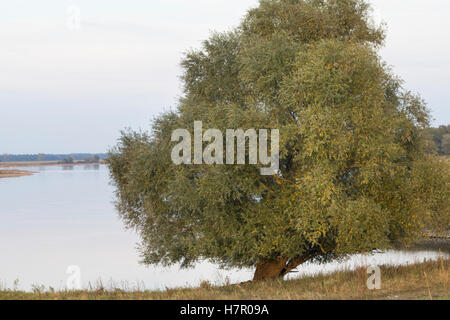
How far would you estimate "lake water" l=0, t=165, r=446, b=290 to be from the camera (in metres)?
35.5

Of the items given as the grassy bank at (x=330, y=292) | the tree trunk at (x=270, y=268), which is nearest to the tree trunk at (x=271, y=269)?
the tree trunk at (x=270, y=268)

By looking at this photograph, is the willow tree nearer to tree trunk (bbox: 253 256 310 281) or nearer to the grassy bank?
tree trunk (bbox: 253 256 310 281)

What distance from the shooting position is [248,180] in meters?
17.8

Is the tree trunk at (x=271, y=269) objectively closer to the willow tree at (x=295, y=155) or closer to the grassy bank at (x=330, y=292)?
the willow tree at (x=295, y=155)

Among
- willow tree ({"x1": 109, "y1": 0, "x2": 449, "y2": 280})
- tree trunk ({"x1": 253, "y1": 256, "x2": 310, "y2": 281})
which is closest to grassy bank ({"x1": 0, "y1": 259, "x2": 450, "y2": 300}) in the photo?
willow tree ({"x1": 109, "y1": 0, "x2": 449, "y2": 280})

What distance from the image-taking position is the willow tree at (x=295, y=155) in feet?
55.3

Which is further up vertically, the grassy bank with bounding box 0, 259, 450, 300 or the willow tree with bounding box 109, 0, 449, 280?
the willow tree with bounding box 109, 0, 449, 280

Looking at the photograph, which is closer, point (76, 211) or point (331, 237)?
point (331, 237)

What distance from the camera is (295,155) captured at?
61.0 ft

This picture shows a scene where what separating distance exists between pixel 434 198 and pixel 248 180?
819 centimetres

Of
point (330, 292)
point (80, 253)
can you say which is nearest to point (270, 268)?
point (330, 292)

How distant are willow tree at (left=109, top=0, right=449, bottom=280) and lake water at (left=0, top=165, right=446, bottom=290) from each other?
2.80 meters
